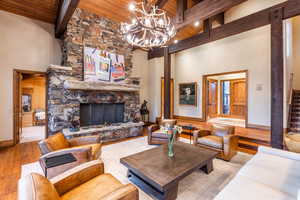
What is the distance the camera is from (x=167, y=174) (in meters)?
1.93

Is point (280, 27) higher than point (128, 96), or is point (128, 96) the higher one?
point (280, 27)

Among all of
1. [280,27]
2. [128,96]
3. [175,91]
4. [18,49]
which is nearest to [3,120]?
[18,49]

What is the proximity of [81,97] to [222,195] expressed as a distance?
14.9 feet

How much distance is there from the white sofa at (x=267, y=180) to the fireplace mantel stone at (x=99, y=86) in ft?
13.6

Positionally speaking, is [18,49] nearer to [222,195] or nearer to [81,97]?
[81,97]

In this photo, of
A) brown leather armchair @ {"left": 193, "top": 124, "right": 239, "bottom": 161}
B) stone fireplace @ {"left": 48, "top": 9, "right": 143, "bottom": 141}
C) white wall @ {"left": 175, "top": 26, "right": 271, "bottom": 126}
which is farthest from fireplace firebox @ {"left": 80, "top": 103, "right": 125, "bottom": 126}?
white wall @ {"left": 175, "top": 26, "right": 271, "bottom": 126}

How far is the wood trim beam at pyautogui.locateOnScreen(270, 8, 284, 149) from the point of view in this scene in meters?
3.05

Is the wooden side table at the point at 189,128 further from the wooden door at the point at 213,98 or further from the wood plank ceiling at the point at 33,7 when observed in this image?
the wood plank ceiling at the point at 33,7

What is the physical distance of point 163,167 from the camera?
2.12 meters

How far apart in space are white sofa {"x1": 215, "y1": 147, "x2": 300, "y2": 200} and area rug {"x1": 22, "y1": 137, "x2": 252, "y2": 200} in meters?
0.59

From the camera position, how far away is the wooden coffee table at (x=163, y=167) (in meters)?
1.85

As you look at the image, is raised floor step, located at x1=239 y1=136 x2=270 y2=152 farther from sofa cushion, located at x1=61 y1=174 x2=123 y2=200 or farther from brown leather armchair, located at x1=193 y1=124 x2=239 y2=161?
sofa cushion, located at x1=61 y1=174 x2=123 y2=200

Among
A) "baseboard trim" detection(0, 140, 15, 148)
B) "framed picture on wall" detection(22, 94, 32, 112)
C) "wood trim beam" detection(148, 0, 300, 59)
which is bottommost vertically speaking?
"baseboard trim" detection(0, 140, 15, 148)

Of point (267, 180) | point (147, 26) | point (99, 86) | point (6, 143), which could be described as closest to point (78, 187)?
point (267, 180)
